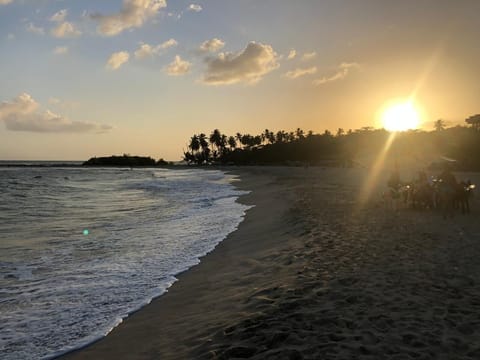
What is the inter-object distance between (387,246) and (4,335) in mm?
7198

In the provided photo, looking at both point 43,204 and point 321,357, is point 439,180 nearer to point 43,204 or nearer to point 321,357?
point 321,357

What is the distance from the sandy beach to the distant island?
166152 millimetres

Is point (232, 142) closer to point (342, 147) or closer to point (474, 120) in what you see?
point (342, 147)

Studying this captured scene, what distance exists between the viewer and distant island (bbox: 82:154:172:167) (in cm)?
17038

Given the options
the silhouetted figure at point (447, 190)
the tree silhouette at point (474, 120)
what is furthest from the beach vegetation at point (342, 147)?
the silhouetted figure at point (447, 190)

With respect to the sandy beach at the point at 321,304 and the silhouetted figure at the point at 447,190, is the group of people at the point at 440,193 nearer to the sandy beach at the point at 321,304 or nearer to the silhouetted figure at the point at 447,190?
the silhouetted figure at the point at 447,190

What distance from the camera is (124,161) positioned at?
17238 centimetres

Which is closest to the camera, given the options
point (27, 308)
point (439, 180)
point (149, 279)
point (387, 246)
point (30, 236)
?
point (27, 308)

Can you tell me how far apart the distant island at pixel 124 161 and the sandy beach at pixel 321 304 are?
16615 centimetres

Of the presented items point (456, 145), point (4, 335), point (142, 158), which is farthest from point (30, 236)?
point (142, 158)

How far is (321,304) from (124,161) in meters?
177

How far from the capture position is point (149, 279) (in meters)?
7.11

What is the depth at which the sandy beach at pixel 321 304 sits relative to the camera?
3.80 metres

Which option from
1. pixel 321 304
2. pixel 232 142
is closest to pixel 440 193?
pixel 321 304
